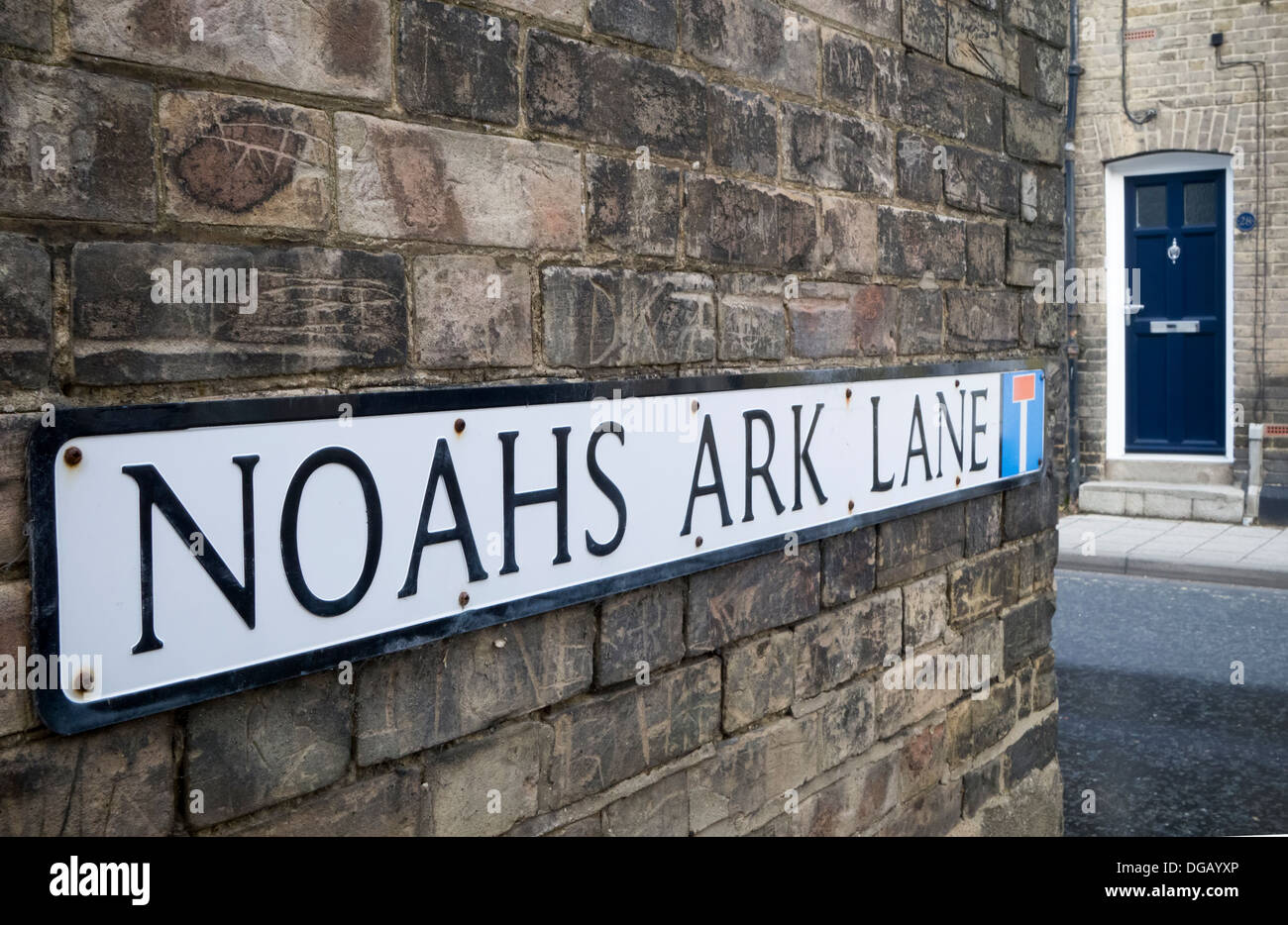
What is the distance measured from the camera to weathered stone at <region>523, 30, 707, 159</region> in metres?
1.81

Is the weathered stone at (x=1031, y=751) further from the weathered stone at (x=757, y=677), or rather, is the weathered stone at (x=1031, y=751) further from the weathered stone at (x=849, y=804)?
the weathered stone at (x=757, y=677)

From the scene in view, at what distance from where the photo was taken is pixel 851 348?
2.56 metres

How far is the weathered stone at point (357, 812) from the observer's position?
152 centimetres

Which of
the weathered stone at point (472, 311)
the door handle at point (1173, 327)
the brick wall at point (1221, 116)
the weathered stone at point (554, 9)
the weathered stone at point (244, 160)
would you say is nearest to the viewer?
the weathered stone at point (244, 160)

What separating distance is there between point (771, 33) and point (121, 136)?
1.39m

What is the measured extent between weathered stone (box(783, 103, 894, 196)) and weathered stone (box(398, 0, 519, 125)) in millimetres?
772

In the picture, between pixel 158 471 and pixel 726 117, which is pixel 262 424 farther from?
pixel 726 117

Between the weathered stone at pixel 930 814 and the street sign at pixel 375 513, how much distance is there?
34.7 inches

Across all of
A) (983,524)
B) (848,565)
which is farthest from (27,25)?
(983,524)

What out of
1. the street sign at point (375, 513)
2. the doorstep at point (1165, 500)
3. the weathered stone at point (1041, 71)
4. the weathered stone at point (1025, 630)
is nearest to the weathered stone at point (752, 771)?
the street sign at point (375, 513)

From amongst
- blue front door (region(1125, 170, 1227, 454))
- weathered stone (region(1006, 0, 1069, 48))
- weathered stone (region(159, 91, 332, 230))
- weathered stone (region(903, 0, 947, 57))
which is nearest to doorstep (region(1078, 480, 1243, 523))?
blue front door (region(1125, 170, 1227, 454))

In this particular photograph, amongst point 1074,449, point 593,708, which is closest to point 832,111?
point 593,708

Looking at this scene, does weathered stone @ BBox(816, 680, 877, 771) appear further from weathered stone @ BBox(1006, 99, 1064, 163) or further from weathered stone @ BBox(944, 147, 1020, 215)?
weathered stone @ BBox(1006, 99, 1064, 163)

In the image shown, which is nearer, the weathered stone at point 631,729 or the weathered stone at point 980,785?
the weathered stone at point 631,729
